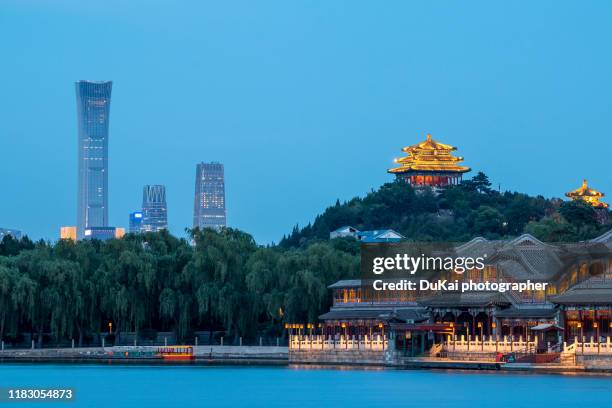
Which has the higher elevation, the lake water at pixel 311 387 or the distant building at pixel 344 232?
the distant building at pixel 344 232

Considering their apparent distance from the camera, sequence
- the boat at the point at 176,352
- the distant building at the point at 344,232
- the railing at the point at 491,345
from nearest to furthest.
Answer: the railing at the point at 491,345 → the boat at the point at 176,352 → the distant building at the point at 344,232

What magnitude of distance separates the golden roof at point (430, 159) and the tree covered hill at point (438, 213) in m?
5.70

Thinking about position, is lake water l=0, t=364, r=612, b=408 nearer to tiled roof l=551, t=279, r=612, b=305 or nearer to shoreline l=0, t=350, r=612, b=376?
shoreline l=0, t=350, r=612, b=376

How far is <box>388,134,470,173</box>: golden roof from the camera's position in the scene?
170000 millimetres

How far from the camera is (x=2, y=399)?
61.9 metres

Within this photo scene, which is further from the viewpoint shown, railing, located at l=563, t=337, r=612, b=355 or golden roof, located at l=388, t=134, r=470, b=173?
golden roof, located at l=388, t=134, r=470, b=173

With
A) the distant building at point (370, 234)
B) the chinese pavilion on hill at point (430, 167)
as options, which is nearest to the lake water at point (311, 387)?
the distant building at point (370, 234)

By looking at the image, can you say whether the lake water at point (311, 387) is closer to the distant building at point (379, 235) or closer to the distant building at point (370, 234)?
the distant building at point (370, 234)

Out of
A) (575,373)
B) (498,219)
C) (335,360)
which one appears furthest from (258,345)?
(498,219)

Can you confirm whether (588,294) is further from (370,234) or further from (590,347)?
(370,234)

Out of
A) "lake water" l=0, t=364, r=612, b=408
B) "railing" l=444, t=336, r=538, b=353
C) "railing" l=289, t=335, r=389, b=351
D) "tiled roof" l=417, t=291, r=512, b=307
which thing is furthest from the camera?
"tiled roof" l=417, t=291, r=512, b=307

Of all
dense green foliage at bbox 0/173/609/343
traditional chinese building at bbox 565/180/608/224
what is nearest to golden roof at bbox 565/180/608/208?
traditional chinese building at bbox 565/180/608/224

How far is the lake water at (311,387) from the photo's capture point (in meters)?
63.0

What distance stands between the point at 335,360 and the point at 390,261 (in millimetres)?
11095
